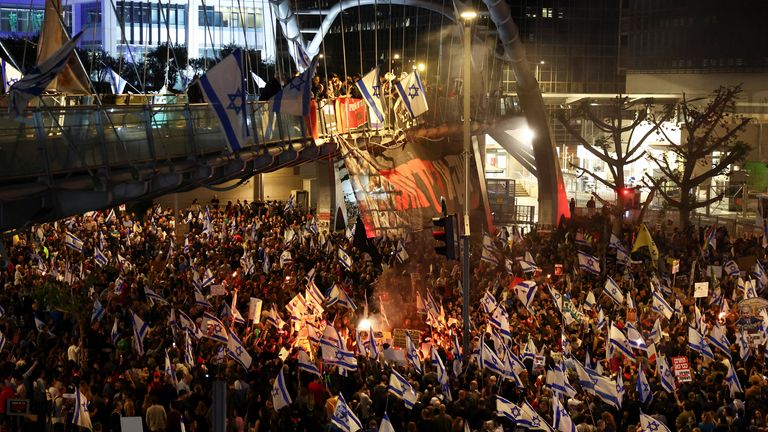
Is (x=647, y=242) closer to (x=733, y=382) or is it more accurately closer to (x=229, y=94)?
(x=733, y=382)

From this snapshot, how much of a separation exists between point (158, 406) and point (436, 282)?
40.7ft

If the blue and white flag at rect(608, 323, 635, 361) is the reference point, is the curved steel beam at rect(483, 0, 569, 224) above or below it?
above

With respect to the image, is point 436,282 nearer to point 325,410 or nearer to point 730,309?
point 730,309

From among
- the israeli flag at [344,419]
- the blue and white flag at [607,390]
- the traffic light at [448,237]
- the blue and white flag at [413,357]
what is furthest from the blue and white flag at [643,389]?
the traffic light at [448,237]

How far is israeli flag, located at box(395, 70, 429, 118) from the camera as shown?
28031 mm

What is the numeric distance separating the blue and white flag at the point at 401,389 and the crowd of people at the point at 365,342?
0.02 metres

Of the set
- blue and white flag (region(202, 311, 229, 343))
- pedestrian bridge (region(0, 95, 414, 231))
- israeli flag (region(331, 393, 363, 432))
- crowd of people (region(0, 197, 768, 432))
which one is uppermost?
pedestrian bridge (region(0, 95, 414, 231))

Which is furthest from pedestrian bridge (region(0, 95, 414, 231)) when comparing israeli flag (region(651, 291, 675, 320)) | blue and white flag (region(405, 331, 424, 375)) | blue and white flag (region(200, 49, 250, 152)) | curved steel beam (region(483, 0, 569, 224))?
curved steel beam (region(483, 0, 569, 224))

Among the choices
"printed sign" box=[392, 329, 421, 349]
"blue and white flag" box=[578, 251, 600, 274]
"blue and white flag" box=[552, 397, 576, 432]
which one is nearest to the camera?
"blue and white flag" box=[552, 397, 576, 432]

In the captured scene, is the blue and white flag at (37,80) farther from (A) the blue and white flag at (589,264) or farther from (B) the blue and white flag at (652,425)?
(A) the blue and white flag at (589,264)

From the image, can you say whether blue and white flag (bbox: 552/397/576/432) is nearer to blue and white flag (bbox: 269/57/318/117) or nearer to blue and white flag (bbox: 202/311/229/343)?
blue and white flag (bbox: 202/311/229/343)

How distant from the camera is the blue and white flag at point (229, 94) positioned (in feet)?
51.0

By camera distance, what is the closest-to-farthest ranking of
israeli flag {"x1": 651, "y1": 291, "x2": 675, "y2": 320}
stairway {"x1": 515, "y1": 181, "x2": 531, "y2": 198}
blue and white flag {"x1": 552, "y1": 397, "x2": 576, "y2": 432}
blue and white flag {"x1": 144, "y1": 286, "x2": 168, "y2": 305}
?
blue and white flag {"x1": 552, "y1": 397, "x2": 576, "y2": 432} → israeli flag {"x1": 651, "y1": 291, "x2": 675, "y2": 320} → blue and white flag {"x1": 144, "y1": 286, "x2": 168, "y2": 305} → stairway {"x1": 515, "y1": 181, "x2": 531, "y2": 198}

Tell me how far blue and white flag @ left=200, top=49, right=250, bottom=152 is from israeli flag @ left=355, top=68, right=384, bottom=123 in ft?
28.9
